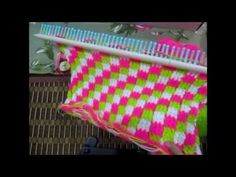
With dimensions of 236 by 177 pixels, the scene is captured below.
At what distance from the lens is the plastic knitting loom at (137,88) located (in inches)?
52.9

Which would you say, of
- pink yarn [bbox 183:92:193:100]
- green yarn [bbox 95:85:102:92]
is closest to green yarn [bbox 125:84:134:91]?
green yarn [bbox 95:85:102:92]

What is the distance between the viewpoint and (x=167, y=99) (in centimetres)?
136

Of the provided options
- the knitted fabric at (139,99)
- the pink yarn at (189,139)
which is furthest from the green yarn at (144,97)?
the pink yarn at (189,139)

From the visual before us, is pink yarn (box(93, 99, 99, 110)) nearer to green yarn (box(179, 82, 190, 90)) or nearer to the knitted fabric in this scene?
the knitted fabric

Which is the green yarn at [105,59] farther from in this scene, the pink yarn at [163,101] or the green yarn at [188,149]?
the green yarn at [188,149]

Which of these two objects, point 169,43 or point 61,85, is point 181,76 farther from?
point 61,85

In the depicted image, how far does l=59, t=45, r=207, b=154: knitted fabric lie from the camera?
4.41ft

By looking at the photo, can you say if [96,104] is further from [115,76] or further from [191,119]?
[191,119]

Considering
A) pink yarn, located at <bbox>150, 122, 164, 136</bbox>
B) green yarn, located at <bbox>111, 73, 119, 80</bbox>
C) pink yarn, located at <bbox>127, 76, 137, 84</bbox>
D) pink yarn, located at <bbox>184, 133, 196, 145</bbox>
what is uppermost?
green yarn, located at <bbox>111, 73, 119, 80</bbox>

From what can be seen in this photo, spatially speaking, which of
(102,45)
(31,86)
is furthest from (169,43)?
(31,86)

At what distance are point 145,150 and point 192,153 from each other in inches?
7.0

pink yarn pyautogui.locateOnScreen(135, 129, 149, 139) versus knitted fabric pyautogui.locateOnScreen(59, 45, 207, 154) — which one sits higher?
knitted fabric pyautogui.locateOnScreen(59, 45, 207, 154)

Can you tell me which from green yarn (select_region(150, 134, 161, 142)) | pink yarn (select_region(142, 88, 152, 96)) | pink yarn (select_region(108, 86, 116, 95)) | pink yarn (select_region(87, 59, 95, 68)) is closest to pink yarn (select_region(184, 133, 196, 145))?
→ green yarn (select_region(150, 134, 161, 142))

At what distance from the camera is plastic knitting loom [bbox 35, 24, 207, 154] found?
1.34 metres
